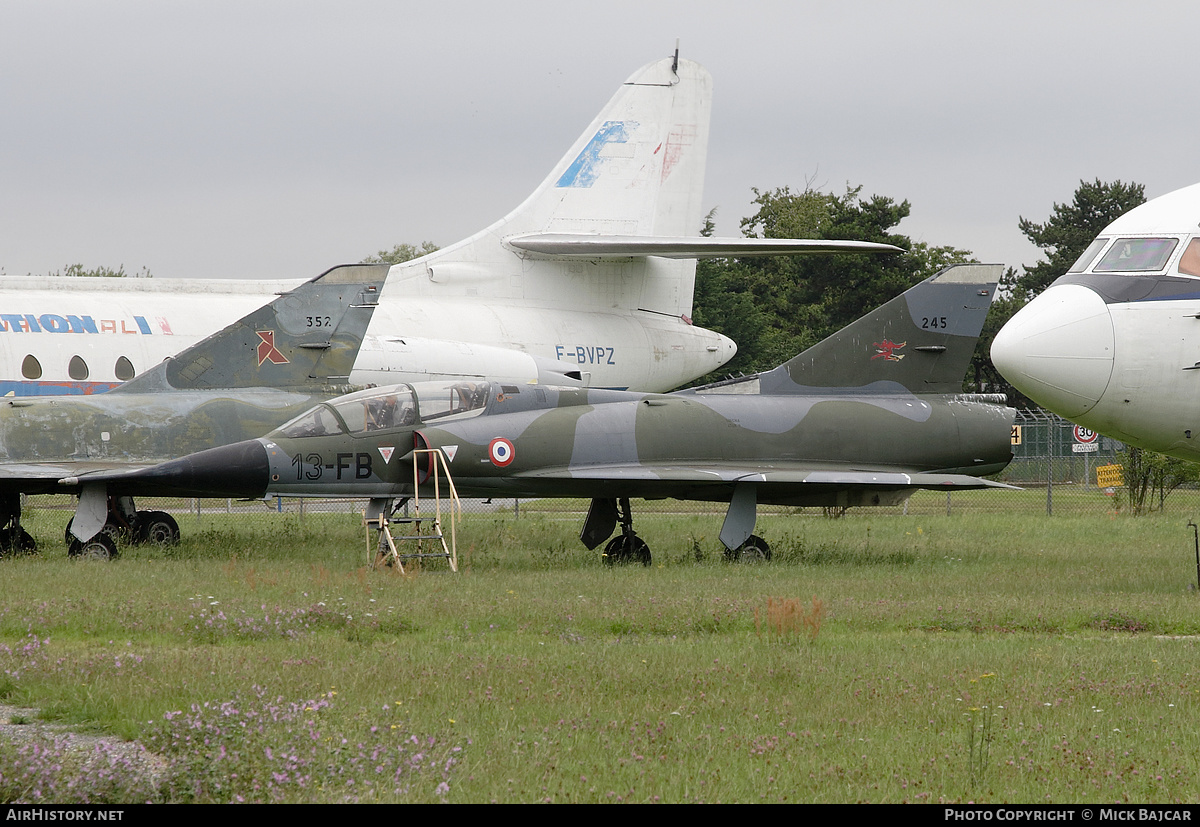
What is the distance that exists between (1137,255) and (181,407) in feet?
39.5

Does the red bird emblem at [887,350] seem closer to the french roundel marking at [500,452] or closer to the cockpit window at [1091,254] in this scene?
the cockpit window at [1091,254]

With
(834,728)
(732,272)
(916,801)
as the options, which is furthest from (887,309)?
(732,272)

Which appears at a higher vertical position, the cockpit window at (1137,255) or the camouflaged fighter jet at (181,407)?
the cockpit window at (1137,255)

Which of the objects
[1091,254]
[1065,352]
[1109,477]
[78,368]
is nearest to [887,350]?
[1091,254]

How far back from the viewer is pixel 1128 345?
A: 11.2 m

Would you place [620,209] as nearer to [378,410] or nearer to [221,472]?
[378,410]

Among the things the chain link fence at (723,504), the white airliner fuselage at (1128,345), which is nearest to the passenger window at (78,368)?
the chain link fence at (723,504)

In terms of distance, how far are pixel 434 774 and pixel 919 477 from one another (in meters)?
10.6

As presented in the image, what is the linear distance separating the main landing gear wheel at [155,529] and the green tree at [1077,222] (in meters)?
52.2

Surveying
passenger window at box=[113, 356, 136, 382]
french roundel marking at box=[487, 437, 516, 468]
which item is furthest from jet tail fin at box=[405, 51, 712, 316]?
french roundel marking at box=[487, 437, 516, 468]

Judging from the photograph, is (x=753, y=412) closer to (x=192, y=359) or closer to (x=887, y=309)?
(x=887, y=309)

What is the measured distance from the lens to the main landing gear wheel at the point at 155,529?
1684cm

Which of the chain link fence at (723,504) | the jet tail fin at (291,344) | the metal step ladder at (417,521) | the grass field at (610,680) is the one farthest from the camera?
the chain link fence at (723,504)
